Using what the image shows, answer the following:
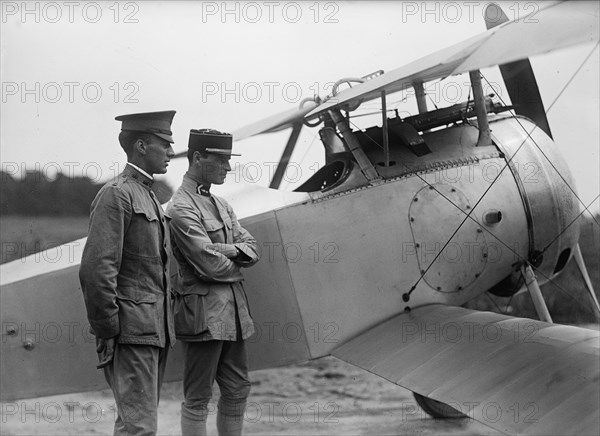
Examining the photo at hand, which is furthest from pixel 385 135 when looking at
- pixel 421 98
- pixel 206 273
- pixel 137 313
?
pixel 137 313

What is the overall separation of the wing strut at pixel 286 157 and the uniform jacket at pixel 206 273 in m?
1.94

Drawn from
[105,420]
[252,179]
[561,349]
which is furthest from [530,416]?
[105,420]

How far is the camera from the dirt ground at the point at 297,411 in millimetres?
5684

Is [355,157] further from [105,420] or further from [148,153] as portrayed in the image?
[105,420]

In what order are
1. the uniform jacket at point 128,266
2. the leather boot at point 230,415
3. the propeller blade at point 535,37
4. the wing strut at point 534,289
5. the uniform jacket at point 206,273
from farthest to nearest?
1. the wing strut at point 534,289
2. the leather boot at point 230,415
3. the uniform jacket at point 206,273
4. the uniform jacket at point 128,266
5. the propeller blade at point 535,37

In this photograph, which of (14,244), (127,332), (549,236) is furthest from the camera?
(549,236)

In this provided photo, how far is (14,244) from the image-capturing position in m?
4.70

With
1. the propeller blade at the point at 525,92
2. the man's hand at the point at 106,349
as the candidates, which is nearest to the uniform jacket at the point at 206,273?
the man's hand at the point at 106,349

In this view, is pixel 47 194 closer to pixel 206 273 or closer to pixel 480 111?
pixel 206 273

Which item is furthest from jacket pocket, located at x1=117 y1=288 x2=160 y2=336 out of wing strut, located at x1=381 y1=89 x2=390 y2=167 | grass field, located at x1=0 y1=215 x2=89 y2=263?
wing strut, located at x1=381 y1=89 x2=390 y2=167

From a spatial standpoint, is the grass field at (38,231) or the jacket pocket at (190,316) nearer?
the jacket pocket at (190,316)

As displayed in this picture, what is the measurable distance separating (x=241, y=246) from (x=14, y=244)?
1585 millimetres

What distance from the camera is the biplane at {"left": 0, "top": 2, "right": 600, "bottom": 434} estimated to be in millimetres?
3666

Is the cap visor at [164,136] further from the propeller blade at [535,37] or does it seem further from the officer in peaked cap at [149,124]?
the propeller blade at [535,37]
